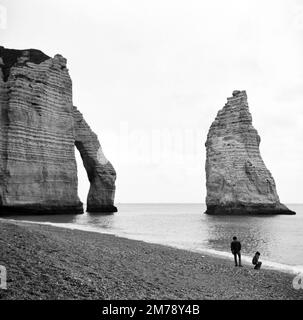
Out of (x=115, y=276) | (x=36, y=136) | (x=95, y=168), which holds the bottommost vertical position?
(x=115, y=276)

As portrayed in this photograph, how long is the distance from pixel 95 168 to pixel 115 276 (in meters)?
69.9

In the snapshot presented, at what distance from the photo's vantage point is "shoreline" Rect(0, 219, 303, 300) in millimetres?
9023

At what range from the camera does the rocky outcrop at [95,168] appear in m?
79.0

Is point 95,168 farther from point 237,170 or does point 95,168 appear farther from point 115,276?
point 115,276

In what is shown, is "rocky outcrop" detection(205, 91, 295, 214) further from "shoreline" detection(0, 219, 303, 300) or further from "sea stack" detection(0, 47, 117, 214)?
"shoreline" detection(0, 219, 303, 300)

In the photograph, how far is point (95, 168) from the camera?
8012 cm

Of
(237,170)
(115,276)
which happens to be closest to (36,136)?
(237,170)

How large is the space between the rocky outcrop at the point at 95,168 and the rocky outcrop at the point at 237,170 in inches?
881

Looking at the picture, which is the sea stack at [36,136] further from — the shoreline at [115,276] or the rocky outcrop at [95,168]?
the shoreline at [115,276]

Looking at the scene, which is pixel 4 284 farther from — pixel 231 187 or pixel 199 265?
pixel 231 187

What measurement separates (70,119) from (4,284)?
63.0m

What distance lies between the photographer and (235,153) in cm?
8012
